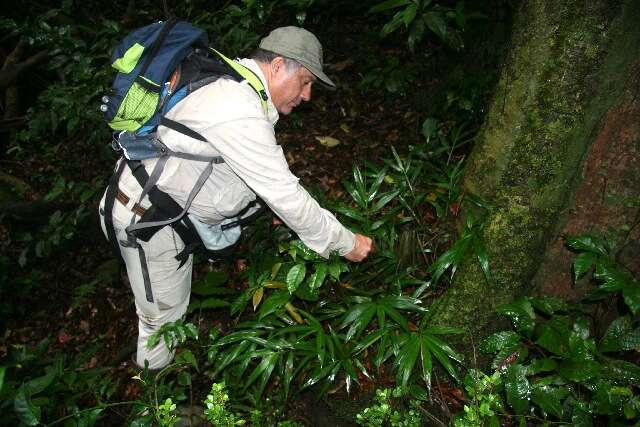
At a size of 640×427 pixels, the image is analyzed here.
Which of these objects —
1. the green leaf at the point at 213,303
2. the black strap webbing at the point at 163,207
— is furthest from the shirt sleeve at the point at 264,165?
the green leaf at the point at 213,303

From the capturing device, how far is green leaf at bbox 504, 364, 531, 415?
7.33 ft

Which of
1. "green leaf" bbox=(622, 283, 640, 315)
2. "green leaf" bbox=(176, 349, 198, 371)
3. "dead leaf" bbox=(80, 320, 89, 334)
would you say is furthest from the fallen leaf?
"green leaf" bbox=(622, 283, 640, 315)

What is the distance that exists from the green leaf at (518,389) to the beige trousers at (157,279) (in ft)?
6.82

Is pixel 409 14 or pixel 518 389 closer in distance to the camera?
pixel 518 389

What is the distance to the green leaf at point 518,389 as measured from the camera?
223 centimetres

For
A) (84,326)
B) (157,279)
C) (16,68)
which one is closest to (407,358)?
(157,279)

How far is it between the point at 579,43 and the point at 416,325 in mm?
1789

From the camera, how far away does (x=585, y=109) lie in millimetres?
2018

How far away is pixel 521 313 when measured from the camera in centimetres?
242

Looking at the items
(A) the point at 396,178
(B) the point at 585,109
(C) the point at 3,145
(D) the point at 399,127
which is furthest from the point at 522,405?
(C) the point at 3,145

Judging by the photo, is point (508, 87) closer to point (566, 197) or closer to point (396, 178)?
point (566, 197)

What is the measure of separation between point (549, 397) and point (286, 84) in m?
2.00

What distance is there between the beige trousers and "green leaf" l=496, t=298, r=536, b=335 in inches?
78.5

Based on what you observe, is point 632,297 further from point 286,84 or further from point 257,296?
point 257,296
